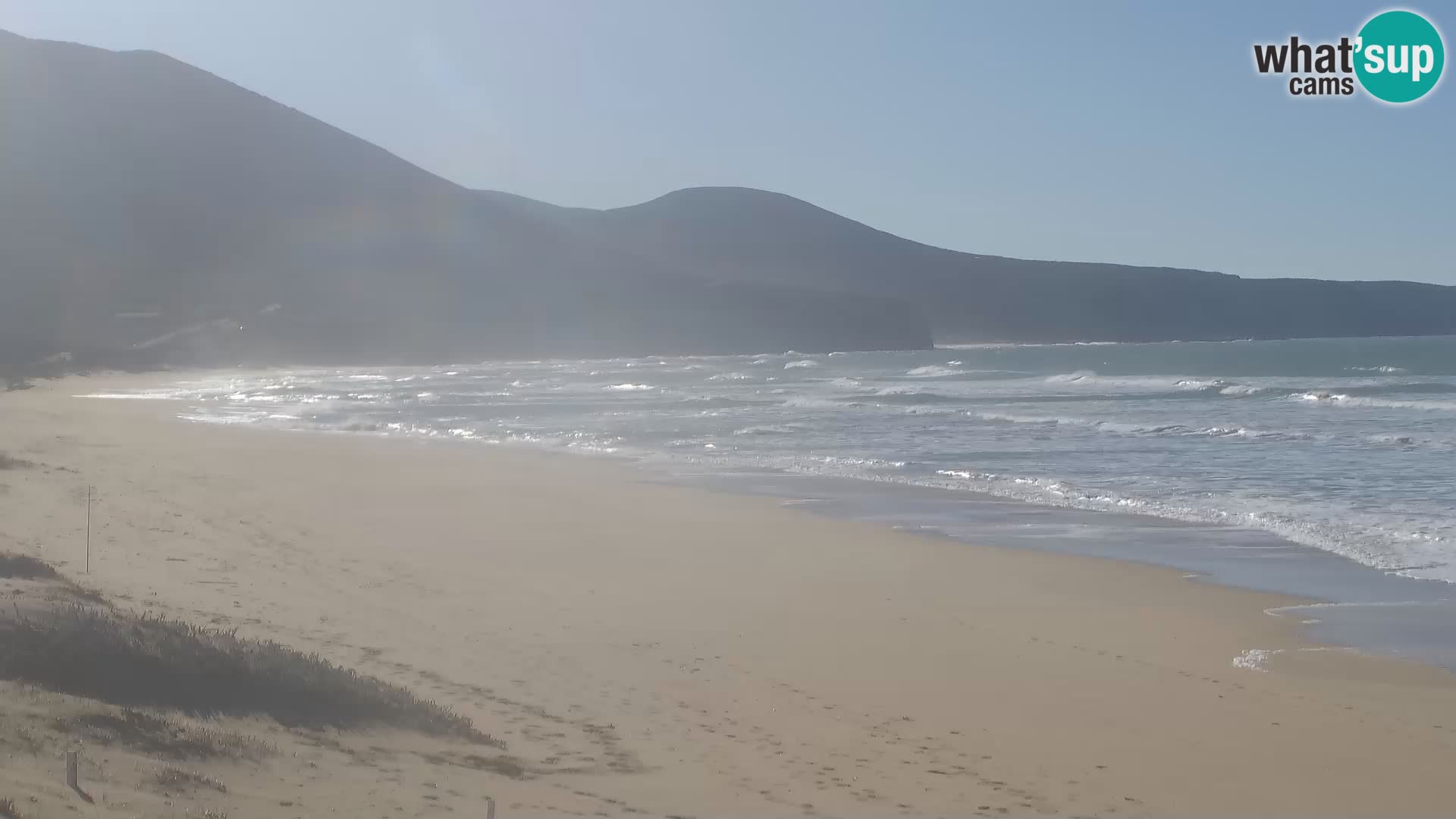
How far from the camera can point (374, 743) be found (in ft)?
14.7

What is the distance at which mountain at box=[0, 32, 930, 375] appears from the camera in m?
81.5

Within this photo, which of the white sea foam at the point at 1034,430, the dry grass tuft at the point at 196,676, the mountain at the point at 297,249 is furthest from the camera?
the mountain at the point at 297,249

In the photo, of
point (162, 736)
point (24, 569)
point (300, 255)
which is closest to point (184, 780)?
point (162, 736)

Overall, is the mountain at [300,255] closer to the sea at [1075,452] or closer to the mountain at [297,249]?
the mountain at [297,249]

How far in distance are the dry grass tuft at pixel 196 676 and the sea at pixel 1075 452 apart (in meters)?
4.89

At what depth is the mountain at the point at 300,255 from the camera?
7706cm

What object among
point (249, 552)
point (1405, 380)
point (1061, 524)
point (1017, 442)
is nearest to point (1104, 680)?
point (1061, 524)

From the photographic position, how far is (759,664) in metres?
6.60

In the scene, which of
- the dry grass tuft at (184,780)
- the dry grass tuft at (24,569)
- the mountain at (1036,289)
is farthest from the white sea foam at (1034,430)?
the mountain at (1036,289)

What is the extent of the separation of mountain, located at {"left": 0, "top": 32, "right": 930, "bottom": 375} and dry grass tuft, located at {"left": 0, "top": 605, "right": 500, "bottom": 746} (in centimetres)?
6864

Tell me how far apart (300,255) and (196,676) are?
328 ft

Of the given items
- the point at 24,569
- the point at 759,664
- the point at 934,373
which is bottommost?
→ the point at 759,664

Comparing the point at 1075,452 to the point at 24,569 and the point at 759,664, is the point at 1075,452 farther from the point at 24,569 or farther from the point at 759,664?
the point at 24,569

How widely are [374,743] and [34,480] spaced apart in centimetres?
909
